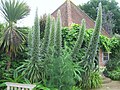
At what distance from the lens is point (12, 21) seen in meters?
6.82

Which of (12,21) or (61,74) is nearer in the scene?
(61,74)

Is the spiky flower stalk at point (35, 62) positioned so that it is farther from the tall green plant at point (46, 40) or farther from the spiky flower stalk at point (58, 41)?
the spiky flower stalk at point (58, 41)

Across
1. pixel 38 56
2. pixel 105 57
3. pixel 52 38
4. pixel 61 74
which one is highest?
pixel 52 38

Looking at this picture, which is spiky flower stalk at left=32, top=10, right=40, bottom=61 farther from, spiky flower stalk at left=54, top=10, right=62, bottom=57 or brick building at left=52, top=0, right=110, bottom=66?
brick building at left=52, top=0, right=110, bottom=66

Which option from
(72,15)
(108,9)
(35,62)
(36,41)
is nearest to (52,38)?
(36,41)

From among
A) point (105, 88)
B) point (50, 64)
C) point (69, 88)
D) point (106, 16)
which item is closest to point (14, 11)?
point (50, 64)

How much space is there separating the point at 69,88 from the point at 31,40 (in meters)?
1.99

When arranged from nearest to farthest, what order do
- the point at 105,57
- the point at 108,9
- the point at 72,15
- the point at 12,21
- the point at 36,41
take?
the point at 36,41
the point at 12,21
the point at 72,15
the point at 105,57
the point at 108,9

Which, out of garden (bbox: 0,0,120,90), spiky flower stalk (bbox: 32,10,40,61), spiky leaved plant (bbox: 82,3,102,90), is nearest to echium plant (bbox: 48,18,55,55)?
garden (bbox: 0,0,120,90)

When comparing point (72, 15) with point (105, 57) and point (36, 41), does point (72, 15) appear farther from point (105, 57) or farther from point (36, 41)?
point (36, 41)

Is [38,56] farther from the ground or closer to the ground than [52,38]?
closer to the ground

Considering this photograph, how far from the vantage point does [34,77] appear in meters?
6.59

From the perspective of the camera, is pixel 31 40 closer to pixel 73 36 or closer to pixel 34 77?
pixel 34 77

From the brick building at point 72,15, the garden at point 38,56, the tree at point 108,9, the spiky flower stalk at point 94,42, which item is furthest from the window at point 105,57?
the tree at point 108,9
